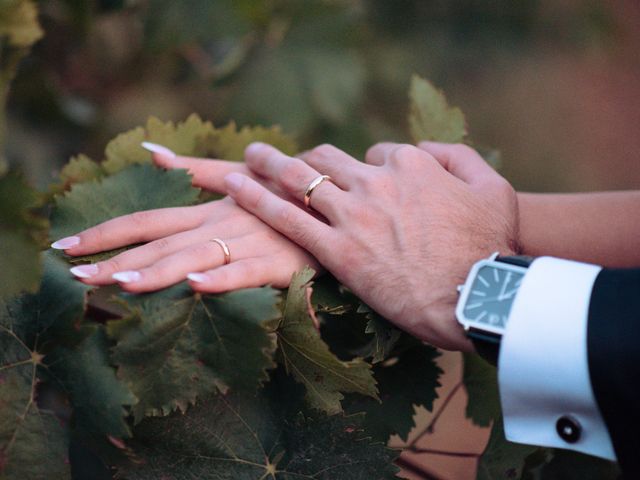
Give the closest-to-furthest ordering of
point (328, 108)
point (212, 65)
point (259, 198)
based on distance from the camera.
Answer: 1. point (259, 198)
2. point (328, 108)
3. point (212, 65)

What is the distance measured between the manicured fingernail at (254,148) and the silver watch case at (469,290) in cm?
41

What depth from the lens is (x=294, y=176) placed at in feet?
3.50

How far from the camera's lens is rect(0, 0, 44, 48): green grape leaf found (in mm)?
989

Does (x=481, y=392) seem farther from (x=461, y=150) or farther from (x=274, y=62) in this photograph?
(x=274, y=62)

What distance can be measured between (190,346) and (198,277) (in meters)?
0.08

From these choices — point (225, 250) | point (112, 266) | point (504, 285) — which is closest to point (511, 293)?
point (504, 285)

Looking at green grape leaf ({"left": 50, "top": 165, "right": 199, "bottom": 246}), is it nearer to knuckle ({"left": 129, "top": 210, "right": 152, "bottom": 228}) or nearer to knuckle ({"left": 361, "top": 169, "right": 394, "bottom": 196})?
knuckle ({"left": 129, "top": 210, "right": 152, "bottom": 228})

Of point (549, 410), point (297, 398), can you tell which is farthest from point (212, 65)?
point (549, 410)

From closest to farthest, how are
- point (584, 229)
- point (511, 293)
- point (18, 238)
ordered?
point (18, 238) < point (511, 293) < point (584, 229)

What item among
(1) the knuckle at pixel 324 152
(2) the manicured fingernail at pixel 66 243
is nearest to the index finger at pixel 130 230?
(2) the manicured fingernail at pixel 66 243

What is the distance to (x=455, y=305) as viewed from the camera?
893mm

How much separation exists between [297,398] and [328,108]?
1155 millimetres

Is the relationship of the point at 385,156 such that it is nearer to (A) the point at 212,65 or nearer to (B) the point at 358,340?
(B) the point at 358,340

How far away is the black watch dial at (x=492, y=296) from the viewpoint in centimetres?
85
